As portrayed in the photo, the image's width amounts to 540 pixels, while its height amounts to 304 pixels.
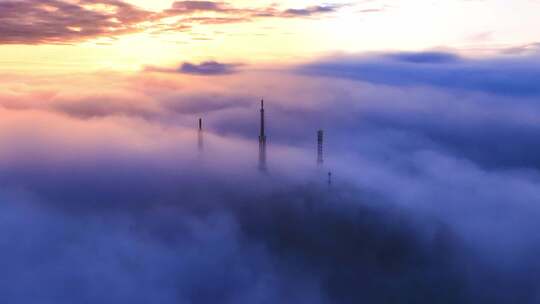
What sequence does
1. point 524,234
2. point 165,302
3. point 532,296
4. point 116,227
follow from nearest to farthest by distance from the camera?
1. point 165,302
2. point 532,296
3. point 116,227
4. point 524,234

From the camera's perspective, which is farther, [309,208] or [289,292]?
[309,208]

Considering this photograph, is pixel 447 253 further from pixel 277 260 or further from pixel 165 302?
pixel 165 302

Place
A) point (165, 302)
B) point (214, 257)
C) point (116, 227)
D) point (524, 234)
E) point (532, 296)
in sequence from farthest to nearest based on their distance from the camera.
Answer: point (524, 234) → point (116, 227) → point (214, 257) → point (532, 296) → point (165, 302)

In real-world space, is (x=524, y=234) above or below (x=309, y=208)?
below

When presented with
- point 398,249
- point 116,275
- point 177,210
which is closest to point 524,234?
point 398,249

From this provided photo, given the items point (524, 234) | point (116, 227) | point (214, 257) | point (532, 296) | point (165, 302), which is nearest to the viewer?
point (165, 302)

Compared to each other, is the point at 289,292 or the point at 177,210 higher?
the point at 177,210

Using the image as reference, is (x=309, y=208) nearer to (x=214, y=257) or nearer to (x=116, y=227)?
(x=214, y=257)

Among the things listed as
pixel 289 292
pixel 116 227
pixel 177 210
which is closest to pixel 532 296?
pixel 289 292

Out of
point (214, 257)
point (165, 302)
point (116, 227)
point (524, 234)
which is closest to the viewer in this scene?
point (165, 302)
